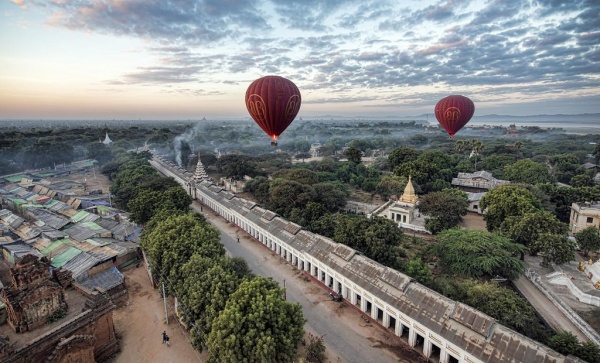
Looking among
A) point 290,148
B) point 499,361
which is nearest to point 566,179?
point 499,361

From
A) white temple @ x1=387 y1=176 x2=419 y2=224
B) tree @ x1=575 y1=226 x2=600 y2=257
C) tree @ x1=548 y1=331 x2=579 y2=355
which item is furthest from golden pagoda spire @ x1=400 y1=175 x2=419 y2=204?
tree @ x1=548 y1=331 x2=579 y2=355

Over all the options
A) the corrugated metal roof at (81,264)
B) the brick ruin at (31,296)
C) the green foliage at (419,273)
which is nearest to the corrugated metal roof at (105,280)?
the corrugated metal roof at (81,264)

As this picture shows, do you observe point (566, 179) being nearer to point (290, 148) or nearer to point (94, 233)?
point (94, 233)

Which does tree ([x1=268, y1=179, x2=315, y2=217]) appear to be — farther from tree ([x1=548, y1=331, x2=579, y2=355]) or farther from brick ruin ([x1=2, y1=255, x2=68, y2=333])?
tree ([x1=548, y1=331, x2=579, y2=355])

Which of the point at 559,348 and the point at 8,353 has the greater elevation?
the point at 8,353

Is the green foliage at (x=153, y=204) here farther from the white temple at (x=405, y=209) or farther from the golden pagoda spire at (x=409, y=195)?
the golden pagoda spire at (x=409, y=195)

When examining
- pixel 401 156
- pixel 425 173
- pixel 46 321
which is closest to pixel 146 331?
pixel 46 321
